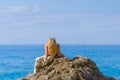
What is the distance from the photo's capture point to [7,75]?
1630 inches

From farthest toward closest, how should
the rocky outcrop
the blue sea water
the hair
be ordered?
the blue sea water < the hair < the rocky outcrop

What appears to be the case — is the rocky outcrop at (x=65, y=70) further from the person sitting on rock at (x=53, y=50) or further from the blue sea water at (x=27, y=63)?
the blue sea water at (x=27, y=63)

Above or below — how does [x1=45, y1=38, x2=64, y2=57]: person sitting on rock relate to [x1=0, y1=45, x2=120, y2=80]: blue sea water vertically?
above

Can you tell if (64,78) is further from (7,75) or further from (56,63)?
(7,75)

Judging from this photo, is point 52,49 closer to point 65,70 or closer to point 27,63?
point 65,70

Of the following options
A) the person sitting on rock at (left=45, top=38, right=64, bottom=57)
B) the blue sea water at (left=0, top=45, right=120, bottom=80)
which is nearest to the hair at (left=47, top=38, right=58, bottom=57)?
the person sitting on rock at (left=45, top=38, right=64, bottom=57)

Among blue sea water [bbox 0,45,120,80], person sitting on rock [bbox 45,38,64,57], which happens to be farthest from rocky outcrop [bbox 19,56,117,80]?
blue sea water [bbox 0,45,120,80]

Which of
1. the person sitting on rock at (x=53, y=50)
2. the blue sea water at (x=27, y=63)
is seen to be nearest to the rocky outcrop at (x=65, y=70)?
the person sitting on rock at (x=53, y=50)

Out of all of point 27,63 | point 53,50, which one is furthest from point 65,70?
point 27,63

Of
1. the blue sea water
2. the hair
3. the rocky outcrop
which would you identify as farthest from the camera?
the blue sea water

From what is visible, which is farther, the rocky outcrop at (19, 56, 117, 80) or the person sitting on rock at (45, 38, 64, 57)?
the person sitting on rock at (45, 38, 64, 57)

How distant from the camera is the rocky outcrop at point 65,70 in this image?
11.3 m

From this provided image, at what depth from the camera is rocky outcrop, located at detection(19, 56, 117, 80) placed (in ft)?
37.2

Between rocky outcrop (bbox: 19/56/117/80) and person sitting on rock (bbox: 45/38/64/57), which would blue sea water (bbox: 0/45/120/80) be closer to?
person sitting on rock (bbox: 45/38/64/57)
